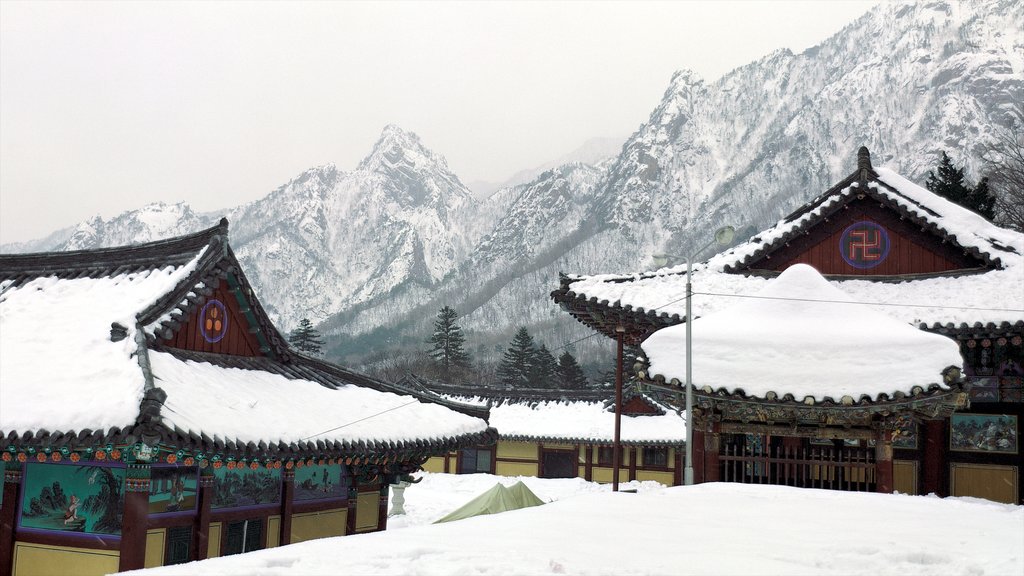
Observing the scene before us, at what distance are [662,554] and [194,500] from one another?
10.0m

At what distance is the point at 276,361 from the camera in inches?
672

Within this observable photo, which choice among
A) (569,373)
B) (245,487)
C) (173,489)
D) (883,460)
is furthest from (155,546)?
(569,373)

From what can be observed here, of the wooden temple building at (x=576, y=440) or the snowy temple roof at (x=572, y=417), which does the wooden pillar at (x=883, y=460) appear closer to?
the wooden temple building at (x=576, y=440)

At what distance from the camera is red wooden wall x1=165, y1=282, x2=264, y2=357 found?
1461cm

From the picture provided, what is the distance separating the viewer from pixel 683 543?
5.72m

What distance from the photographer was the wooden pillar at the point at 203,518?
13.0 metres

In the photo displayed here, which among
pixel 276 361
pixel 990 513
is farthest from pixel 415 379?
pixel 990 513

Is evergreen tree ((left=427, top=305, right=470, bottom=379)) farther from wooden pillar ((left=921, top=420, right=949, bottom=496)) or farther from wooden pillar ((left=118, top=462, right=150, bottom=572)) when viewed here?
wooden pillar ((left=118, top=462, right=150, bottom=572))

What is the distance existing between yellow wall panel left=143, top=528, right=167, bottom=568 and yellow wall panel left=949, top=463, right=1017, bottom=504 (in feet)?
45.7

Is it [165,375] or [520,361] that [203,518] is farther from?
[520,361]

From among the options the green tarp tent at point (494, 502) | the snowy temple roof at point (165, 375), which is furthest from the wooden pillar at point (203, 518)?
the green tarp tent at point (494, 502)

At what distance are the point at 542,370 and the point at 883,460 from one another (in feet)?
215

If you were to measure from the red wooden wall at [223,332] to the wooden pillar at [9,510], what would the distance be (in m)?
3.00

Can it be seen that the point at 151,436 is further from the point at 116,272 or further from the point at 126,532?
the point at 116,272
